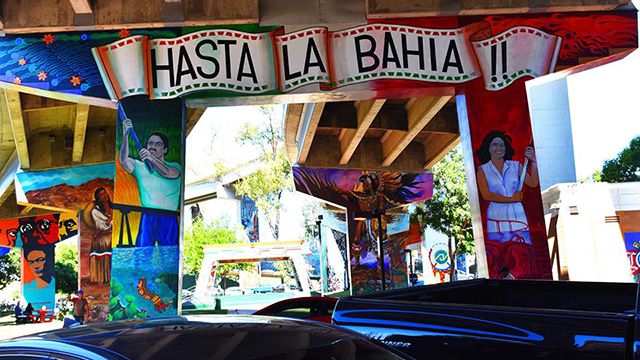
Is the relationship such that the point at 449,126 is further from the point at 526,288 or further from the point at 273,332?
the point at 273,332

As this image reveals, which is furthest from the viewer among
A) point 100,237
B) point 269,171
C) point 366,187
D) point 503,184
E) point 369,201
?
point 269,171

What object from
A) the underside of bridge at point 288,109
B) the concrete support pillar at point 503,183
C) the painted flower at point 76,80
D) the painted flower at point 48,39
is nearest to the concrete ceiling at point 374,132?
the underside of bridge at point 288,109

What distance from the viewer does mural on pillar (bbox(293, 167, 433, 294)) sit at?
28.6 meters

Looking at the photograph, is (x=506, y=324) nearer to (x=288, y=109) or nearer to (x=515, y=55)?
(x=515, y=55)

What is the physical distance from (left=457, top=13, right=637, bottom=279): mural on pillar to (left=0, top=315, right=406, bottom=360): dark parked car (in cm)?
1014

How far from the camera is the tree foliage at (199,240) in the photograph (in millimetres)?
58594

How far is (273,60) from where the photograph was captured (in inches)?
519

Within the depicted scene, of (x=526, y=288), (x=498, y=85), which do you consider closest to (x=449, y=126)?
(x=498, y=85)

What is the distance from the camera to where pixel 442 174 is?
36.0 metres

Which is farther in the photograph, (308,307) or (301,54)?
(301,54)

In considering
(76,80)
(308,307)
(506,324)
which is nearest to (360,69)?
(76,80)

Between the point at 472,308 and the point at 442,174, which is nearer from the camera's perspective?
the point at 472,308

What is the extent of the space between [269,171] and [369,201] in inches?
762

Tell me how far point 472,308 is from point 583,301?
190 cm
